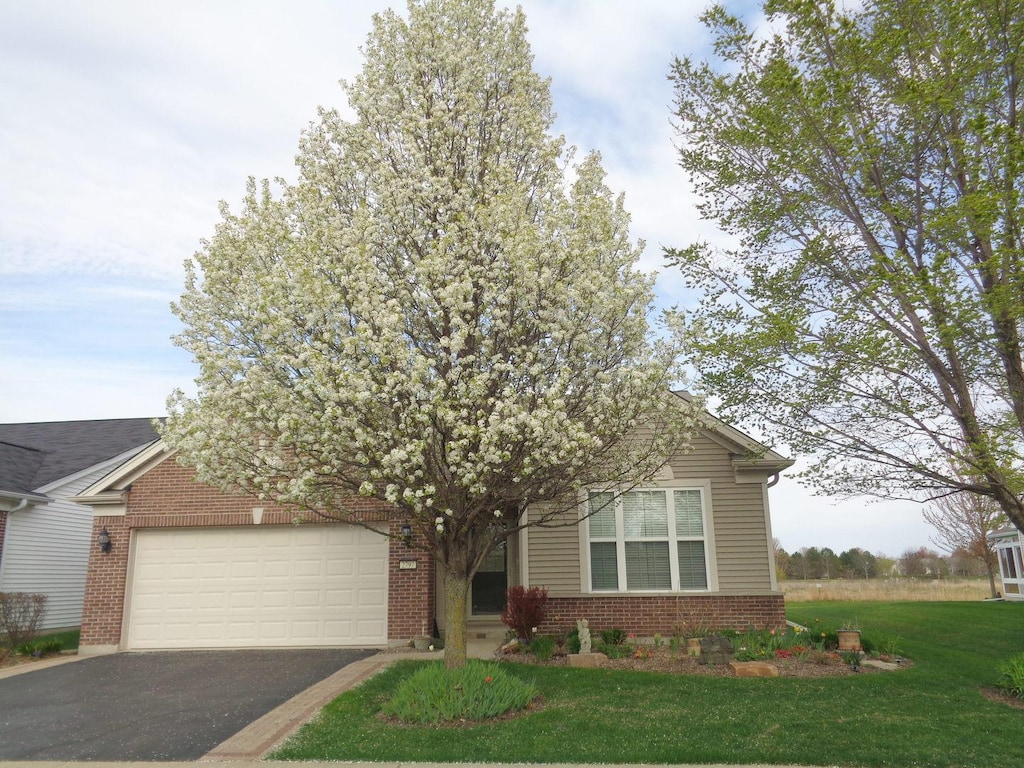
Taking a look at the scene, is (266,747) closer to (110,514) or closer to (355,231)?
(355,231)

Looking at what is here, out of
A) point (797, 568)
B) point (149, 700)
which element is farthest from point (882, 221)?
point (797, 568)

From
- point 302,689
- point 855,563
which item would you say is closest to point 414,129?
point 302,689

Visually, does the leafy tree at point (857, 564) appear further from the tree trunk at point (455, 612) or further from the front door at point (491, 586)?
the tree trunk at point (455, 612)

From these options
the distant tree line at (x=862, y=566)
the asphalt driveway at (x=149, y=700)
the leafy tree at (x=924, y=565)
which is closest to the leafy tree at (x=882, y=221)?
the asphalt driveway at (x=149, y=700)

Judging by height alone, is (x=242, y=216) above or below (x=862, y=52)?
below

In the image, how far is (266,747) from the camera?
709 centimetres

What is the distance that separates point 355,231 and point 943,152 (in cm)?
753

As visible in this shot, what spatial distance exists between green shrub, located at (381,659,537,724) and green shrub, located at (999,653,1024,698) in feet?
18.5

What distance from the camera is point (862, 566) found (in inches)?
1706

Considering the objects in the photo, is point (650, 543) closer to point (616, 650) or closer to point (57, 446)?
point (616, 650)

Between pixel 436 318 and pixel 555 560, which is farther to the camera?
pixel 555 560

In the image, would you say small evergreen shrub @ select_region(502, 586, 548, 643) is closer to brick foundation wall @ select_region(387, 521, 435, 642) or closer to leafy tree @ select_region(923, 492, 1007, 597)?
brick foundation wall @ select_region(387, 521, 435, 642)

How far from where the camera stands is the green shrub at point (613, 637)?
11508 mm

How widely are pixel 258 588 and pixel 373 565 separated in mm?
2143
